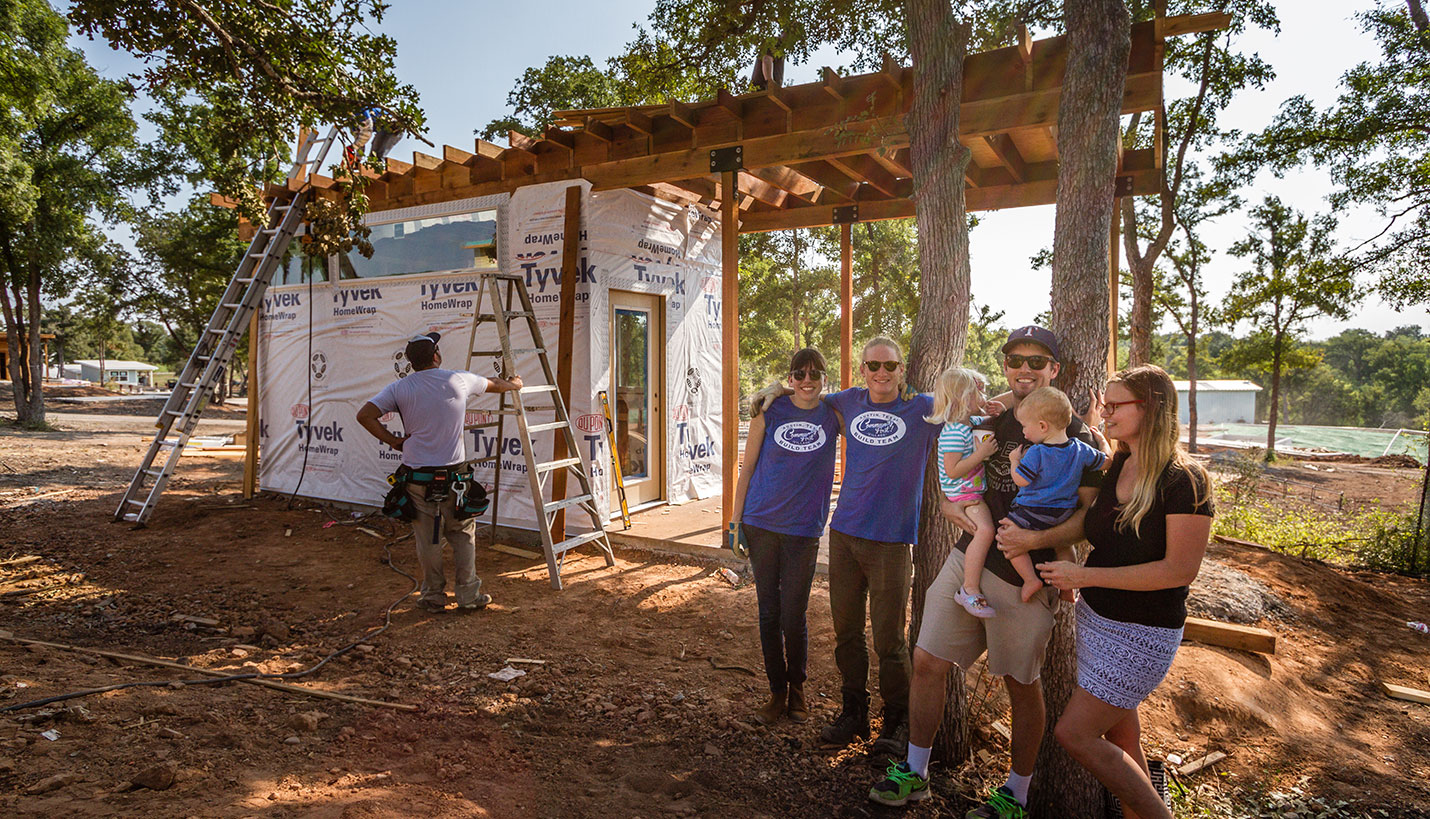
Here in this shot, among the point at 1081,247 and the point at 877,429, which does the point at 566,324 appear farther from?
the point at 1081,247

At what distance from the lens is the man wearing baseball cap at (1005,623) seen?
2580 mm

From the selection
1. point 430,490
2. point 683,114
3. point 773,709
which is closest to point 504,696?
point 773,709

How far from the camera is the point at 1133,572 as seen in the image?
2.25m

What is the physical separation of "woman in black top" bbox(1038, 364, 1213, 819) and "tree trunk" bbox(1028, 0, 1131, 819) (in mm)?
559

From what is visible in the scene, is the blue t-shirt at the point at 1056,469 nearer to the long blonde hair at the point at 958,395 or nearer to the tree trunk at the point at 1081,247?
the long blonde hair at the point at 958,395

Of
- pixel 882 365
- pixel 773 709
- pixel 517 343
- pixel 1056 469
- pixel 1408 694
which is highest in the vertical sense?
pixel 517 343

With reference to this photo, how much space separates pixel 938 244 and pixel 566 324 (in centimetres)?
427

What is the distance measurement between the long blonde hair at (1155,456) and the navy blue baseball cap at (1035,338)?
1.47 ft

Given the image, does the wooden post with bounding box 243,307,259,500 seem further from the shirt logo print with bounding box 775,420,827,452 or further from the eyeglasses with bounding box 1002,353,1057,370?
the eyeglasses with bounding box 1002,353,1057,370

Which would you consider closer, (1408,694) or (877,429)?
(877,429)

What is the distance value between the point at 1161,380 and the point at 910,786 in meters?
1.80

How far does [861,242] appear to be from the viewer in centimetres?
2075

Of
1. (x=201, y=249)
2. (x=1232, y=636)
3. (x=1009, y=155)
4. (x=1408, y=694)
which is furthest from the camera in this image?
(x=201, y=249)

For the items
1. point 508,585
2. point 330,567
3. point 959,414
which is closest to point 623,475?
point 508,585
